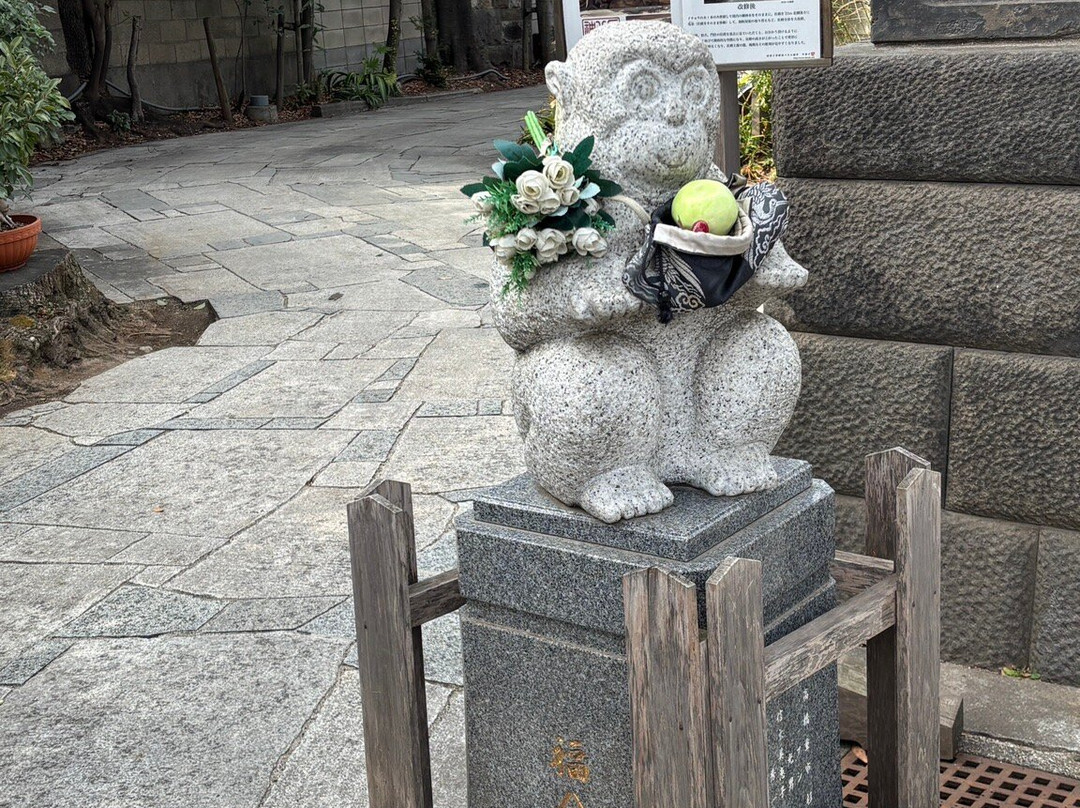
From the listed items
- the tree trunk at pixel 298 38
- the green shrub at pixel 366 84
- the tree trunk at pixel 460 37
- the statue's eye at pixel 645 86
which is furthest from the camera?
the tree trunk at pixel 460 37

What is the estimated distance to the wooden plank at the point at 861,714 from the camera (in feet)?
10.5

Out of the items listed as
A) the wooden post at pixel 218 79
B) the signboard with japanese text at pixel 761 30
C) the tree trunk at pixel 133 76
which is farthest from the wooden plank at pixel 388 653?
the wooden post at pixel 218 79

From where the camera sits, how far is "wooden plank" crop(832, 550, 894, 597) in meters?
2.59

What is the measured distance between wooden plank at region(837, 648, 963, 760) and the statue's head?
1.60 metres

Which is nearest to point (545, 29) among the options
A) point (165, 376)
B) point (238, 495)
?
point (165, 376)

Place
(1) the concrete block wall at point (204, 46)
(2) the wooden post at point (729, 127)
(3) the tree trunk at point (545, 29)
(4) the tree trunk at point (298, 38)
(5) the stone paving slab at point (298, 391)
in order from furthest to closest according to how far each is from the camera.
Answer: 1. (3) the tree trunk at point (545, 29)
2. (4) the tree trunk at point (298, 38)
3. (1) the concrete block wall at point (204, 46)
4. (5) the stone paving slab at point (298, 391)
5. (2) the wooden post at point (729, 127)

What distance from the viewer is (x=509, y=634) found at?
8.19 feet

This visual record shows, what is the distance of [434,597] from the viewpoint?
2557 mm

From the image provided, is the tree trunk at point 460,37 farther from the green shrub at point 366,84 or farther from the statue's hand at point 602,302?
the statue's hand at point 602,302

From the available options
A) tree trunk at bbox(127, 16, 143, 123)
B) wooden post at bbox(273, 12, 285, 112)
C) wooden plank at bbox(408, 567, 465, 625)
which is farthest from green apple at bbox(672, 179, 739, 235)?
wooden post at bbox(273, 12, 285, 112)

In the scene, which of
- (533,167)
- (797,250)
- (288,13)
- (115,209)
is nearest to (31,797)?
(533,167)

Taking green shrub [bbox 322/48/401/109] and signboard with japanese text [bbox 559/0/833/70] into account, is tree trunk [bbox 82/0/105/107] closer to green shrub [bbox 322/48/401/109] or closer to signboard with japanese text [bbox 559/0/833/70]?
green shrub [bbox 322/48/401/109]

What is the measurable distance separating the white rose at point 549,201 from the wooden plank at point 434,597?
78 cm

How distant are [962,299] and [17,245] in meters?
5.76
